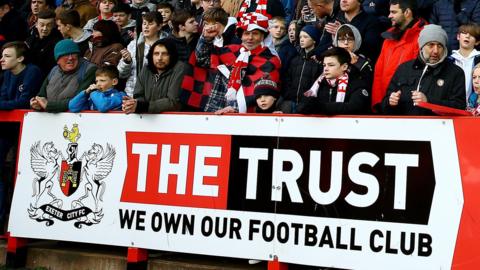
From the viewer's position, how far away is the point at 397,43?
320 inches

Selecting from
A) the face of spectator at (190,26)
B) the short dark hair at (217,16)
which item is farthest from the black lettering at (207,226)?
the face of spectator at (190,26)

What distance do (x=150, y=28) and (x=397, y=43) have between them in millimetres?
3204

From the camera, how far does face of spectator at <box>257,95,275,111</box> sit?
302 inches

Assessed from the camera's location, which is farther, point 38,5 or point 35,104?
point 38,5

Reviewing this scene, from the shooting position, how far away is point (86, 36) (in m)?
10.9

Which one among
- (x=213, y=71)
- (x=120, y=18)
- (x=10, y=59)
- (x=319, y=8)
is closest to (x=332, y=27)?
(x=319, y=8)

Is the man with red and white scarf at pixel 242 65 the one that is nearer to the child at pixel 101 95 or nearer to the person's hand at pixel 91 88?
the child at pixel 101 95

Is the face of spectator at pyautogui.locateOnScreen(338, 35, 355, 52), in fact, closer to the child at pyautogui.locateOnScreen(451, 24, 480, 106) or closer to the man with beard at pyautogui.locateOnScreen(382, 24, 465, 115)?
the man with beard at pyautogui.locateOnScreen(382, 24, 465, 115)

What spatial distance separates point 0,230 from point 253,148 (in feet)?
11.7

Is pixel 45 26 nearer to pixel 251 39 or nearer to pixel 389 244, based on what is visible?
pixel 251 39

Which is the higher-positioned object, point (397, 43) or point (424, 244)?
point (397, 43)

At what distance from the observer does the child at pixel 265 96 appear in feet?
25.2

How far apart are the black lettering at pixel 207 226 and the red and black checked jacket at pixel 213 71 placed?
1247mm

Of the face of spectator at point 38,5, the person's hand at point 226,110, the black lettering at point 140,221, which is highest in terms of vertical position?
the face of spectator at point 38,5
